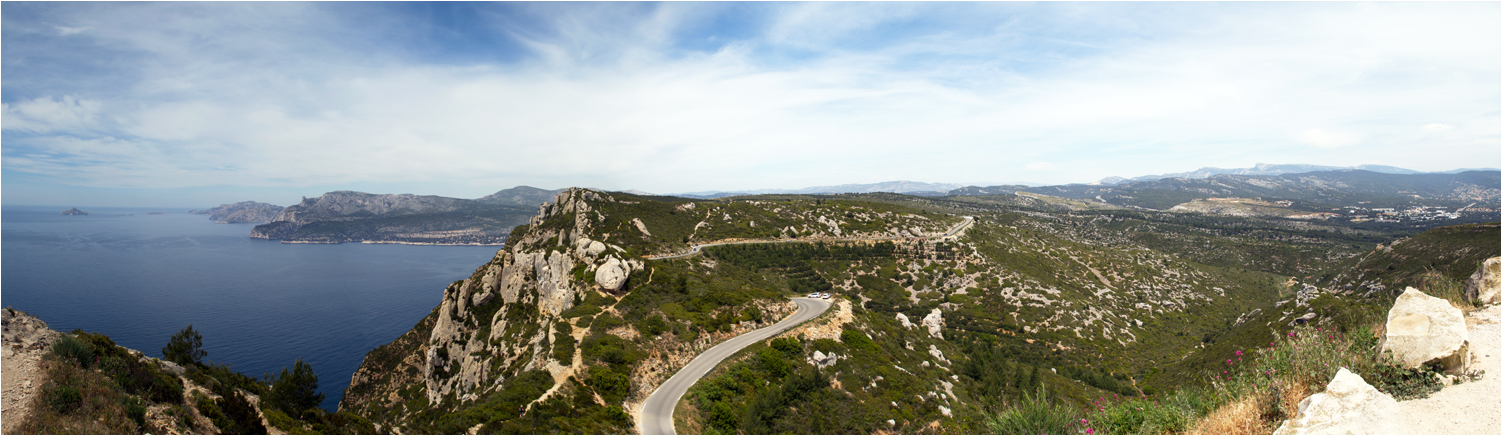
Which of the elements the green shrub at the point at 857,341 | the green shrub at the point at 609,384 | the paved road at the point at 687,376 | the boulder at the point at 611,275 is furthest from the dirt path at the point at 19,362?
the green shrub at the point at 857,341

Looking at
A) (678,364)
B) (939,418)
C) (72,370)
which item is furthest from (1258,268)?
(72,370)

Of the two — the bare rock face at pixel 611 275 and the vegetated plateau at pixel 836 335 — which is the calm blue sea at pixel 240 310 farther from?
the bare rock face at pixel 611 275

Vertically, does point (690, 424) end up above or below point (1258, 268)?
above

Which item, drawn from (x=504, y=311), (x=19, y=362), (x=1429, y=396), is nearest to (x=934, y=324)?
(x=504, y=311)

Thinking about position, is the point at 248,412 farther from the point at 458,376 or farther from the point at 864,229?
the point at 864,229

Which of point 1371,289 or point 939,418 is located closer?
point 939,418

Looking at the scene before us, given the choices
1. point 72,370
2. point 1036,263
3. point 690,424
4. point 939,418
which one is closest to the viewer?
point 72,370

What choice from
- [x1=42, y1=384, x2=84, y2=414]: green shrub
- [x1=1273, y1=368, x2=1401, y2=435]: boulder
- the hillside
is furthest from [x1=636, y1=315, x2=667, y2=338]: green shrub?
[x1=1273, y1=368, x2=1401, y2=435]: boulder
